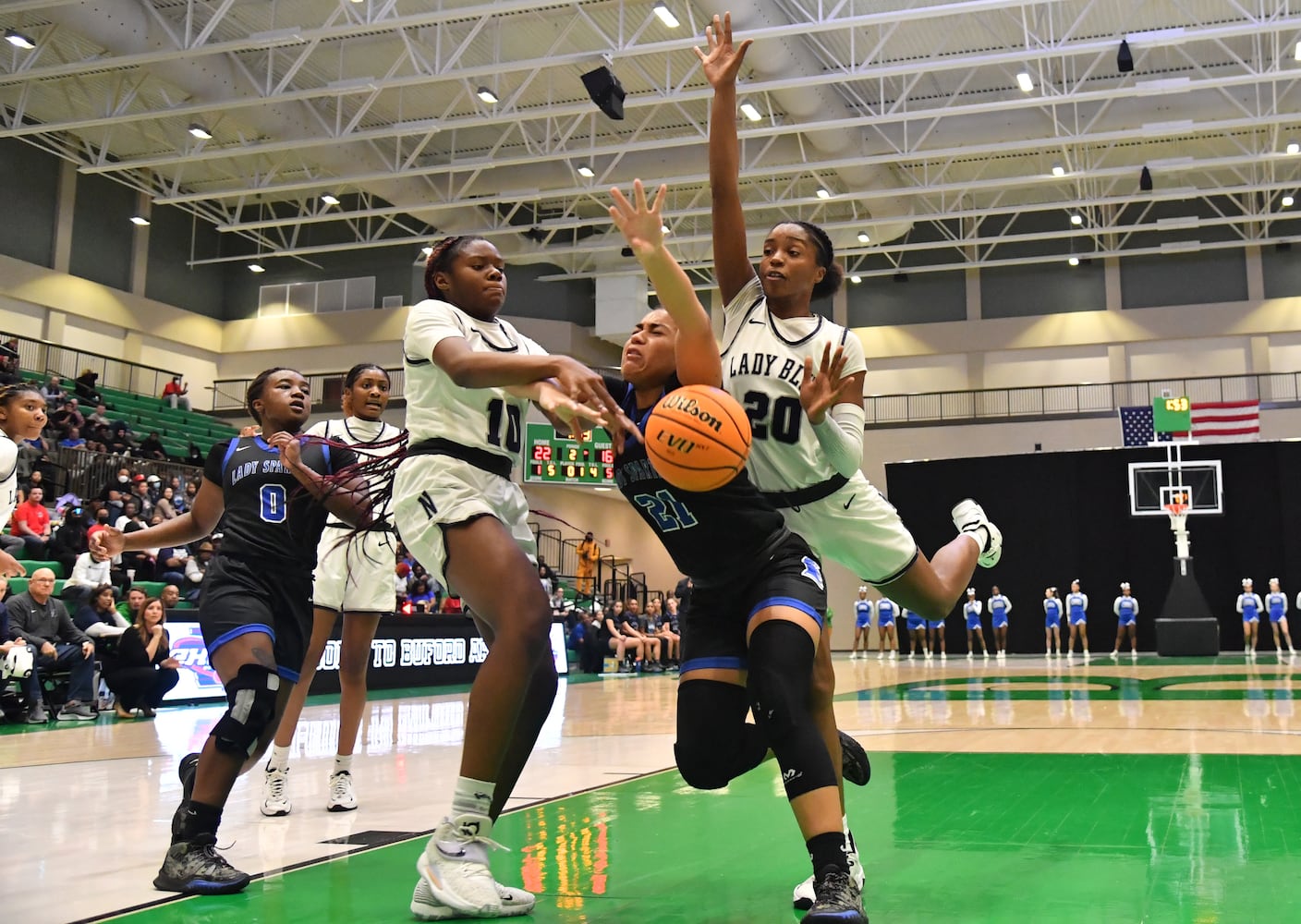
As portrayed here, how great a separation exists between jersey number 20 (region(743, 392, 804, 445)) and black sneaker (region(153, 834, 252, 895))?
6.31 feet

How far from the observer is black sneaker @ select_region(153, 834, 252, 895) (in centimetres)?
325

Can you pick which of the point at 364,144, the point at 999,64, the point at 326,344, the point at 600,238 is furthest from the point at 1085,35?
the point at 326,344

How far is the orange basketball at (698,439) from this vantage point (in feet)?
9.23

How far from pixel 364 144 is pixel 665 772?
776 inches

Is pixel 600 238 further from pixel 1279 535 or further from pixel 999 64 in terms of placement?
pixel 1279 535

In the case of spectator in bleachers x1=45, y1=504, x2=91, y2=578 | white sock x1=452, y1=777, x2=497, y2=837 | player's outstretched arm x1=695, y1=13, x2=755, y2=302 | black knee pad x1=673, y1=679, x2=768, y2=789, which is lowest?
white sock x1=452, y1=777, x2=497, y2=837

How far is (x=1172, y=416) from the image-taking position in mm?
22188

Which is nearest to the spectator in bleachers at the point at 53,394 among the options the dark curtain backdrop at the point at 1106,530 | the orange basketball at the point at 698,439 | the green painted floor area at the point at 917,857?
the green painted floor area at the point at 917,857

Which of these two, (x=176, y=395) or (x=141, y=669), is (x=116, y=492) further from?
(x=176, y=395)

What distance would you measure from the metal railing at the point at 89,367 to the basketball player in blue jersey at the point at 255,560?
20.2m

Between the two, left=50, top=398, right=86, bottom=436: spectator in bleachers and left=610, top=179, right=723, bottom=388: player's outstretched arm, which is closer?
left=610, top=179, right=723, bottom=388: player's outstretched arm

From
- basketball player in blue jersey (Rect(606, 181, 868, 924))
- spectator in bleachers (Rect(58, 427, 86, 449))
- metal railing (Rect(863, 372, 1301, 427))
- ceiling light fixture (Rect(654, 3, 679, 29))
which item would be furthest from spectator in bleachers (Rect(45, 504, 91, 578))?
metal railing (Rect(863, 372, 1301, 427))

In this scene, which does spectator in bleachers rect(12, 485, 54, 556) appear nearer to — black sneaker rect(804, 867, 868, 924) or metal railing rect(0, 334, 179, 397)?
metal railing rect(0, 334, 179, 397)

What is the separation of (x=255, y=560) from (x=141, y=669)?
720cm
